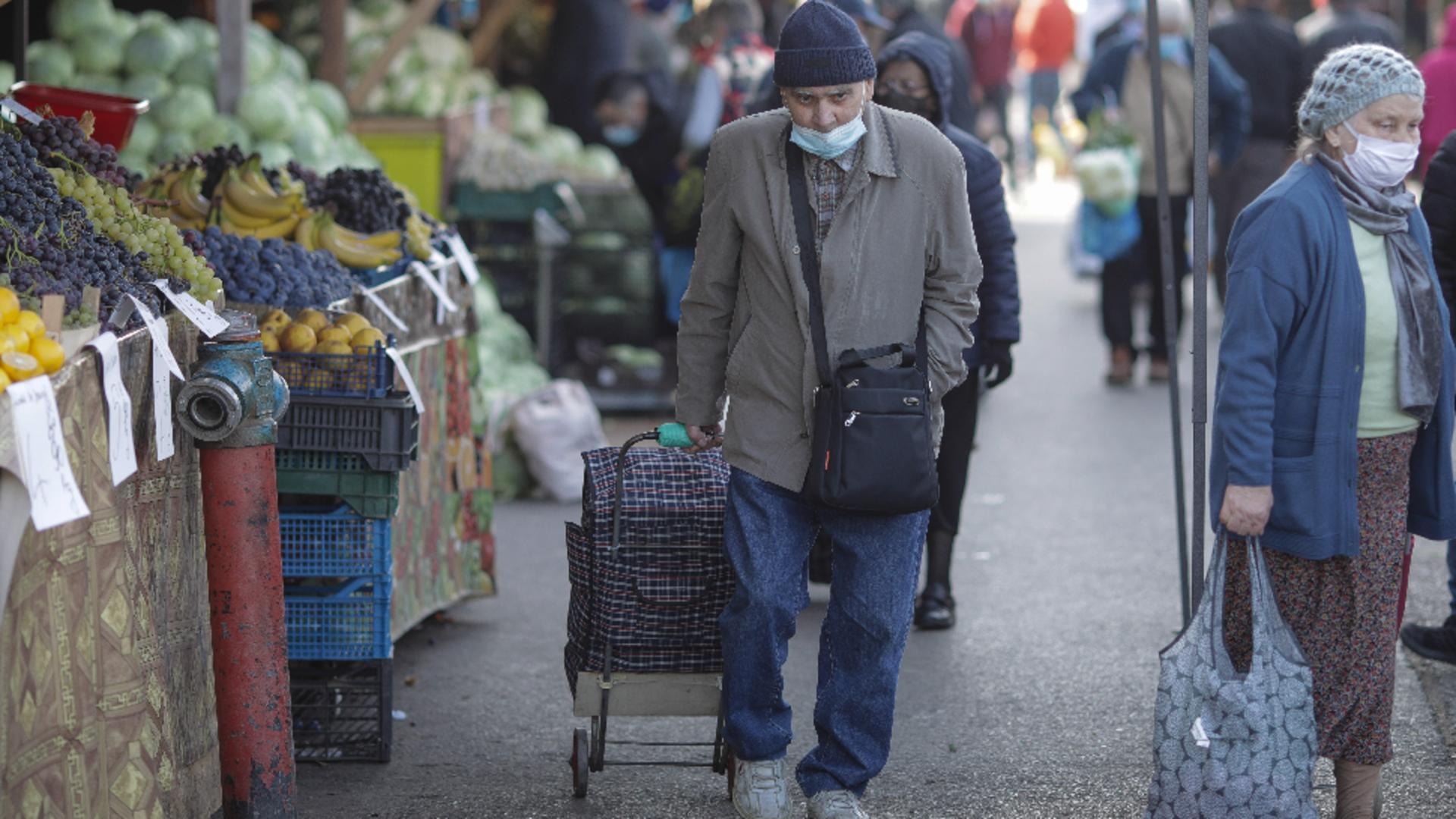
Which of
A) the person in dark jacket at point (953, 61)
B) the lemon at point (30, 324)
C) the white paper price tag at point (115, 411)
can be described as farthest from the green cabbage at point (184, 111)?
the lemon at point (30, 324)

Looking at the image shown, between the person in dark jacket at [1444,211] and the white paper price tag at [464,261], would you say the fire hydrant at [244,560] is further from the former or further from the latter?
the person in dark jacket at [1444,211]

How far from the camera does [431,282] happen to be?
20.5 ft

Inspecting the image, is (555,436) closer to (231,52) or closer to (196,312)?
(231,52)

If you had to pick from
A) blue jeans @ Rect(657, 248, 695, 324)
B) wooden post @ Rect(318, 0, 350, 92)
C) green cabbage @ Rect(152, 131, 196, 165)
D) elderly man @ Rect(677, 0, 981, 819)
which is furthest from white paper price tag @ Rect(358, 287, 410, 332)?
wooden post @ Rect(318, 0, 350, 92)

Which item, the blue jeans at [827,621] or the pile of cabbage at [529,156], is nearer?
the blue jeans at [827,621]

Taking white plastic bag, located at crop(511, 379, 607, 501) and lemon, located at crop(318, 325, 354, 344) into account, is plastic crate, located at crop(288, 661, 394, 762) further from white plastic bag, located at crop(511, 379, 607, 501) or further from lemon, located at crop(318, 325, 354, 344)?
white plastic bag, located at crop(511, 379, 607, 501)

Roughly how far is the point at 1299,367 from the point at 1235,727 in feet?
2.63

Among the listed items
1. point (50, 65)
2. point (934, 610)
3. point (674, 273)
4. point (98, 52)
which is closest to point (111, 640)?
point (934, 610)

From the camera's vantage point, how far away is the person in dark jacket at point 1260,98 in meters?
11.8

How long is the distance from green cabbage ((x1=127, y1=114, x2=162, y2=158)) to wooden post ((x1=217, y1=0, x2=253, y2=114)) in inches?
15.3

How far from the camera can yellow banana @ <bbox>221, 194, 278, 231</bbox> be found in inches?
246

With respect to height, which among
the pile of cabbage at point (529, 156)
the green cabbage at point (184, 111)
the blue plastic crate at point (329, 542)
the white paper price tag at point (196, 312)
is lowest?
the blue plastic crate at point (329, 542)

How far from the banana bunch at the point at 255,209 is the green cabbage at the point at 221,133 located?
2566 millimetres

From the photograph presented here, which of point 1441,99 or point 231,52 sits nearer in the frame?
point 231,52
